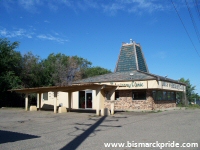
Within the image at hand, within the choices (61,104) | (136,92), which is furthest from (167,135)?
(61,104)

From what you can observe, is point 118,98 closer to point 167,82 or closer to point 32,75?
point 167,82

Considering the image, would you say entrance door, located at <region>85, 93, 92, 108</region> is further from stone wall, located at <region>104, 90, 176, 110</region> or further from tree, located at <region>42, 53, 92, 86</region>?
tree, located at <region>42, 53, 92, 86</region>

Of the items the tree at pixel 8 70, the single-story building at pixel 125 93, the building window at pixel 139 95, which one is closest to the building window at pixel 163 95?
the single-story building at pixel 125 93

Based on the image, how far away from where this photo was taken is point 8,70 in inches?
1203

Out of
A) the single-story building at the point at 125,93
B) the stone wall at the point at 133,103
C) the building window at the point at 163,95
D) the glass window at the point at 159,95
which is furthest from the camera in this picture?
the glass window at the point at 159,95

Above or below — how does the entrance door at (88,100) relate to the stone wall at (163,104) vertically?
above

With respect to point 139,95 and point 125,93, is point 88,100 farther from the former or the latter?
point 139,95

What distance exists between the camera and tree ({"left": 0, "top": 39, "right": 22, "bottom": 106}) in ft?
95.2

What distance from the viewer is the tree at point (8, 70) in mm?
29027

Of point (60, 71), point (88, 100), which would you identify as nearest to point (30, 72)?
point (60, 71)

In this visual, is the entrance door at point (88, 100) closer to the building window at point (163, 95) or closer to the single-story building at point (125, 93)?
the single-story building at point (125, 93)

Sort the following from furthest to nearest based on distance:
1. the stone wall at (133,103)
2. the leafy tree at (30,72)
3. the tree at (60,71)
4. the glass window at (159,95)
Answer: the tree at (60,71) < the leafy tree at (30,72) < the glass window at (159,95) < the stone wall at (133,103)

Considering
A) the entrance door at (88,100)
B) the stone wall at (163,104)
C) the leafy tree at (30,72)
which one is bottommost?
the stone wall at (163,104)

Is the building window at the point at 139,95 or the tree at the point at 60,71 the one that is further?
the tree at the point at 60,71
